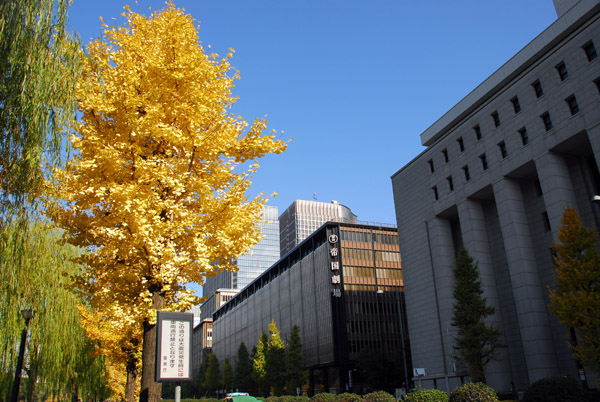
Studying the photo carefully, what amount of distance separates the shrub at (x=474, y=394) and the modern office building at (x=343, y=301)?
156 feet

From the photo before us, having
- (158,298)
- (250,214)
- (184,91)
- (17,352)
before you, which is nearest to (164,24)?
(184,91)

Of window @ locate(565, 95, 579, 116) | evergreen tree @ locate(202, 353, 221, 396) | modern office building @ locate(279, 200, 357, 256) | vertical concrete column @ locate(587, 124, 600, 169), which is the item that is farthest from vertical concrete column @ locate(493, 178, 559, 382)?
modern office building @ locate(279, 200, 357, 256)

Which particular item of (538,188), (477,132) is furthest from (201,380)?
(538,188)

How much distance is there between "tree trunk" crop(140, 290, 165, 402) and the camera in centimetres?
1028

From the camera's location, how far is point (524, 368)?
3650 centimetres

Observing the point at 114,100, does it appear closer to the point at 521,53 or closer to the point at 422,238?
the point at 521,53

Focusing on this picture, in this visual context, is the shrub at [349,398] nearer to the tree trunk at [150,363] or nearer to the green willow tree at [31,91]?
the tree trunk at [150,363]

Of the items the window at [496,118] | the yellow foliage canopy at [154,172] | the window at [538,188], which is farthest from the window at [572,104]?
the yellow foliage canopy at [154,172]

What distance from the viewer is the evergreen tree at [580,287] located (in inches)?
1009

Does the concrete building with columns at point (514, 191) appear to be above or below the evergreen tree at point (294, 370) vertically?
above

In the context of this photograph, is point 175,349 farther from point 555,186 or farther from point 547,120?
point 547,120

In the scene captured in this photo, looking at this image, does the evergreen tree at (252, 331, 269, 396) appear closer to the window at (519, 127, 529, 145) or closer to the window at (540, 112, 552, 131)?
the window at (519, 127, 529, 145)

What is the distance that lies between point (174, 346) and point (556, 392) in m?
16.6

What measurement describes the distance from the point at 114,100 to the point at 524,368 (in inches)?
1493
